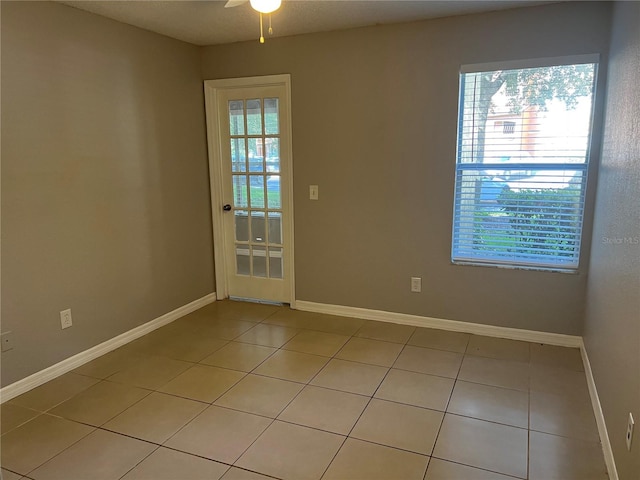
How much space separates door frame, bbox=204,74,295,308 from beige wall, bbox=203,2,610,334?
2.7 inches

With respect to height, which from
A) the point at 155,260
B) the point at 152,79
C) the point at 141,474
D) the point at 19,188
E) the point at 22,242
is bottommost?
the point at 141,474

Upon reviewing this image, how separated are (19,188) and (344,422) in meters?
2.30

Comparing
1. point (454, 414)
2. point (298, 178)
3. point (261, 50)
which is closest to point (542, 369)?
point (454, 414)

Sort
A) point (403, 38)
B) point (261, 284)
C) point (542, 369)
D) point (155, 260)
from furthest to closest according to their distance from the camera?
point (261, 284) → point (155, 260) → point (403, 38) → point (542, 369)

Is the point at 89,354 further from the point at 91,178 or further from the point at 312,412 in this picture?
the point at 312,412

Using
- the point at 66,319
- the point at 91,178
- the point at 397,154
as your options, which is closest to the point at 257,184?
the point at 397,154

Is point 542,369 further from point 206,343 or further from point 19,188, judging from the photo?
point 19,188

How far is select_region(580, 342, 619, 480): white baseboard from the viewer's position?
195 cm

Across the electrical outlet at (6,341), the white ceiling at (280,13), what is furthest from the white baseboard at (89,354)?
the white ceiling at (280,13)

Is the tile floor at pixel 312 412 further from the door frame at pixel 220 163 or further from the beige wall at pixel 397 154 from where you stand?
the door frame at pixel 220 163

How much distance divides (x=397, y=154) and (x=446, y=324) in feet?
4.68

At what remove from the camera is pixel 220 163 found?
426 centimetres

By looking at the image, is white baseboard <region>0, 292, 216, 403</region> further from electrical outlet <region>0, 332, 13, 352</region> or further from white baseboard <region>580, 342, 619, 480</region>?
white baseboard <region>580, 342, 619, 480</region>

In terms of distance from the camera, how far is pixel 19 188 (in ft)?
8.68
